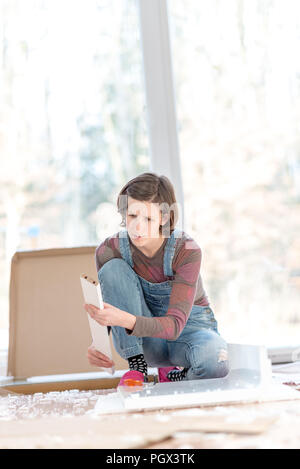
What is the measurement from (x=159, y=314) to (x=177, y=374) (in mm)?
189

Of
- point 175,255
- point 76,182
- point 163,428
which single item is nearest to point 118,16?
point 76,182

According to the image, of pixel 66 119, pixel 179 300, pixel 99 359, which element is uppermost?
pixel 66 119

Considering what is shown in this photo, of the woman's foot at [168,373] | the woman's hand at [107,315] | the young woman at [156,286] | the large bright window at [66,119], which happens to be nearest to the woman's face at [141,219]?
the young woman at [156,286]

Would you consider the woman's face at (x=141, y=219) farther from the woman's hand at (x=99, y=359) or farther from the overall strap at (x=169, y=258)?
the woman's hand at (x=99, y=359)

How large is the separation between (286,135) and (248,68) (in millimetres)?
354

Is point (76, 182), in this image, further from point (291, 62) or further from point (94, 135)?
point (291, 62)

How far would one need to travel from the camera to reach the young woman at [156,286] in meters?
1.45

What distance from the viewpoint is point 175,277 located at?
4.89ft

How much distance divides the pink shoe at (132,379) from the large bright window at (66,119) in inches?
47.1

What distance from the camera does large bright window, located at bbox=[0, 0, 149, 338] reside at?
2535mm

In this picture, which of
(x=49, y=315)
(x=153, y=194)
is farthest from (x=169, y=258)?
(x=49, y=315)

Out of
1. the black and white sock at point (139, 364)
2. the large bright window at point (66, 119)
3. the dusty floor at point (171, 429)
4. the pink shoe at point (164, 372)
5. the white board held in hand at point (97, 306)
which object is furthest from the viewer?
the large bright window at point (66, 119)

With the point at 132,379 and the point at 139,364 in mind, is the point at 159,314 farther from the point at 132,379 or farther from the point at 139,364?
the point at 132,379

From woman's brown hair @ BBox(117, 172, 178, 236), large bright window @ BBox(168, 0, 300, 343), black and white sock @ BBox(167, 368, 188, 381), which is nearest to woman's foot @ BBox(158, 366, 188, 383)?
black and white sock @ BBox(167, 368, 188, 381)
